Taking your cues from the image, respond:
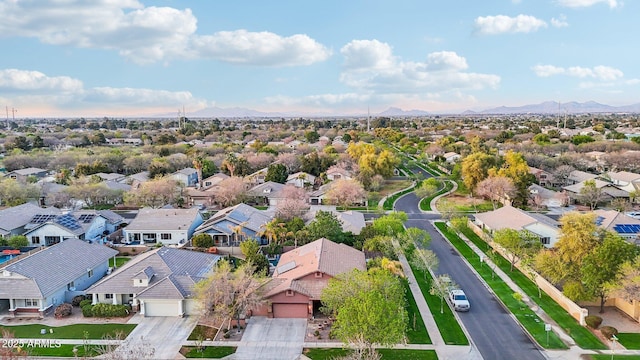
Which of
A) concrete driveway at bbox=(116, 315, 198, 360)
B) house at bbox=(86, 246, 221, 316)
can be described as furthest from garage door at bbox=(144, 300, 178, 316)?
concrete driveway at bbox=(116, 315, 198, 360)

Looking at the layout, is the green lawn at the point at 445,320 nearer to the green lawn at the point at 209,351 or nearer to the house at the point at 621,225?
the green lawn at the point at 209,351

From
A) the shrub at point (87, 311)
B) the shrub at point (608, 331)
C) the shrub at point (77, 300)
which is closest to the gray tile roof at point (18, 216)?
the shrub at point (77, 300)

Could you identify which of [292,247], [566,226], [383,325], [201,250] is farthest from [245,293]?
[566,226]

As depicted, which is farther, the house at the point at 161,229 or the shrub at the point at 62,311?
the house at the point at 161,229

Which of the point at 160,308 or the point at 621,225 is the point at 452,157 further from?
the point at 160,308

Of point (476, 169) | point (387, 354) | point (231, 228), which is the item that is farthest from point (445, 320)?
point (476, 169)

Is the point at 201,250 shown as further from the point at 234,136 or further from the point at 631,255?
the point at 234,136
